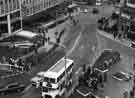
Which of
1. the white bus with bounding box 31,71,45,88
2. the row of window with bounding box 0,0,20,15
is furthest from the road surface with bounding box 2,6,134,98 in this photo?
the row of window with bounding box 0,0,20,15

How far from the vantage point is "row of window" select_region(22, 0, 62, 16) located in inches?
Result: 1996

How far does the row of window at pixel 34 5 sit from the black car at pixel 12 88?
73.9ft

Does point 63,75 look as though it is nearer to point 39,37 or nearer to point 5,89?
point 5,89

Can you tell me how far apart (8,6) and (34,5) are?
8623 mm

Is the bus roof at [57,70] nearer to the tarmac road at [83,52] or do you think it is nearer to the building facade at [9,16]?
the tarmac road at [83,52]

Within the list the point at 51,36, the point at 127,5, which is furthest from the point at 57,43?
the point at 127,5

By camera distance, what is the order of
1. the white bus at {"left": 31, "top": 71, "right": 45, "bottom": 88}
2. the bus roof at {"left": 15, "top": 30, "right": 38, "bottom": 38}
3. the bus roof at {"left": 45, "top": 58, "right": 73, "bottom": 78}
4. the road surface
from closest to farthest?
the bus roof at {"left": 45, "top": 58, "right": 73, "bottom": 78}, the white bus at {"left": 31, "top": 71, "right": 45, "bottom": 88}, the road surface, the bus roof at {"left": 15, "top": 30, "right": 38, "bottom": 38}

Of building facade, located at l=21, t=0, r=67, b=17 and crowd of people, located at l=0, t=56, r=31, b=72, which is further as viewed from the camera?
building facade, located at l=21, t=0, r=67, b=17

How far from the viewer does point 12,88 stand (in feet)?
100

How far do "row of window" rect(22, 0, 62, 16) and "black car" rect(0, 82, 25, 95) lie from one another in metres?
22.5

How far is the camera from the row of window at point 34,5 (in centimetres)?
5069

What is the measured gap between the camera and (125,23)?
176 feet

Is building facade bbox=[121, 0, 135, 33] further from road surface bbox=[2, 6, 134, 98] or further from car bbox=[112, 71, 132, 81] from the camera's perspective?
car bbox=[112, 71, 132, 81]

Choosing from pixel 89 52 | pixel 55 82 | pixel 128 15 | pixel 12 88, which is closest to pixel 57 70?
pixel 55 82
